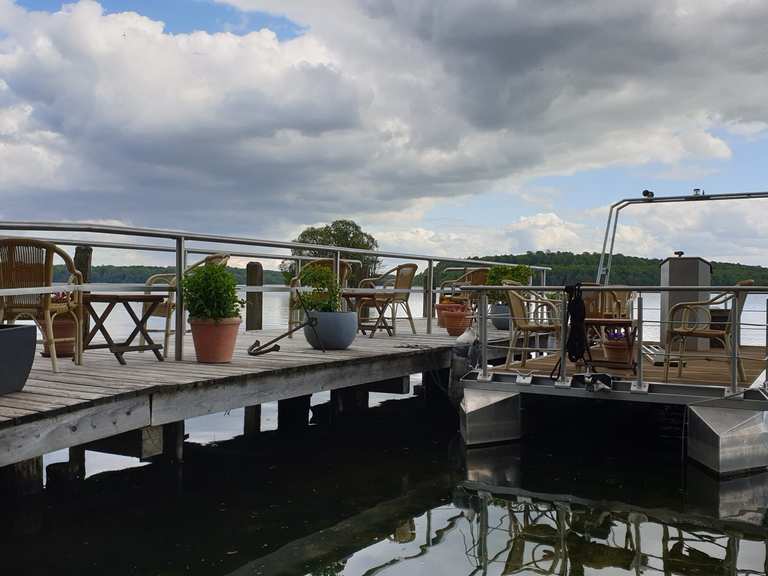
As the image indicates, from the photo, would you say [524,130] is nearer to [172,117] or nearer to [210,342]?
[172,117]

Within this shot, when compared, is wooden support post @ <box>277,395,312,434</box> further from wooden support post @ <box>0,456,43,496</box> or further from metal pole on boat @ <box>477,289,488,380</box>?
wooden support post @ <box>0,456,43,496</box>

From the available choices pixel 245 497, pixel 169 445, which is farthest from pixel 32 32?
pixel 245 497

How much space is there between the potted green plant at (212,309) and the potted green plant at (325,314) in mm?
1367

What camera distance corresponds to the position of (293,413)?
26.9ft

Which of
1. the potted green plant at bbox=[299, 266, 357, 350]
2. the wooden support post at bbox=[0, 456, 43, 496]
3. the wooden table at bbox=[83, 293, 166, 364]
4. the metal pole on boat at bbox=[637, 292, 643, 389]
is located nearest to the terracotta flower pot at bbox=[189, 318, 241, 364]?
the wooden table at bbox=[83, 293, 166, 364]

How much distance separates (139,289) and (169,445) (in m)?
1.22

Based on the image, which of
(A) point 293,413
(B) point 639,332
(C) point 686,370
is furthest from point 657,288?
(A) point 293,413

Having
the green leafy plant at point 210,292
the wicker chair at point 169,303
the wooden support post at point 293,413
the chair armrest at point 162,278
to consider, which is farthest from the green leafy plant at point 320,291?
the green leafy plant at point 210,292

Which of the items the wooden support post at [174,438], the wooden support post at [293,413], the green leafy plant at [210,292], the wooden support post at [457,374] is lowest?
the wooden support post at [293,413]

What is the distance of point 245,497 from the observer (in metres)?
5.27

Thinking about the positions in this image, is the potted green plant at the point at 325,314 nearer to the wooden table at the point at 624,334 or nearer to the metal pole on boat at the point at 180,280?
the metal pole on boat at the point at 180,280

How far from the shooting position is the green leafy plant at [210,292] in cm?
589

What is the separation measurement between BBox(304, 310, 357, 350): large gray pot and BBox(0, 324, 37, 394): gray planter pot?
127 inches

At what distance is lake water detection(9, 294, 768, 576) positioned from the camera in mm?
4059
